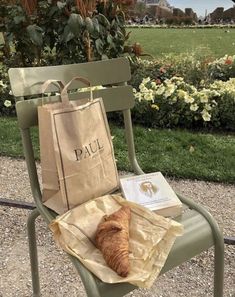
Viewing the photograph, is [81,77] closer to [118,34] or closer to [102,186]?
[102,186]

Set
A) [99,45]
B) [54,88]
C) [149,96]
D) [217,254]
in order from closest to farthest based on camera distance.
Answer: [217,254], [54,88], [149,96], [99,45]

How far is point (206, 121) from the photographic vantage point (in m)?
4.31

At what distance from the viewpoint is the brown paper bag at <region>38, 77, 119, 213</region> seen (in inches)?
65.3

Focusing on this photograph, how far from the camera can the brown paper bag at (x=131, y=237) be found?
1462mm

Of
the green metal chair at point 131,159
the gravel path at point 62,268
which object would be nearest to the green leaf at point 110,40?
the gravel path at point 62,268

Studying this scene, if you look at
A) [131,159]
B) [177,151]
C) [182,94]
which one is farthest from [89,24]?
[131,159]

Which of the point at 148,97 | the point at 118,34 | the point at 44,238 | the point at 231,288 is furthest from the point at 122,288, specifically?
the point at 118,34

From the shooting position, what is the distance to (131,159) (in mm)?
2191

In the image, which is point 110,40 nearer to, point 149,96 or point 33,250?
point 149,96

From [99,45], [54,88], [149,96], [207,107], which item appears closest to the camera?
[54,88]

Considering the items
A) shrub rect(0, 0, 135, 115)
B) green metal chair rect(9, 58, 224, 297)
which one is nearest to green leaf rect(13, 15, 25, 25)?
shrub rect(0, 0, 135, 115)

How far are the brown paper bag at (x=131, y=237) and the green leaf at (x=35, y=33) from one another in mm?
2987

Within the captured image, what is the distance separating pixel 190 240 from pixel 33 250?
760mm

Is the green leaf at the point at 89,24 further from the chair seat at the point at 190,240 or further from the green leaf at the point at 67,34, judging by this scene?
the chair seat at the point at 190,240
